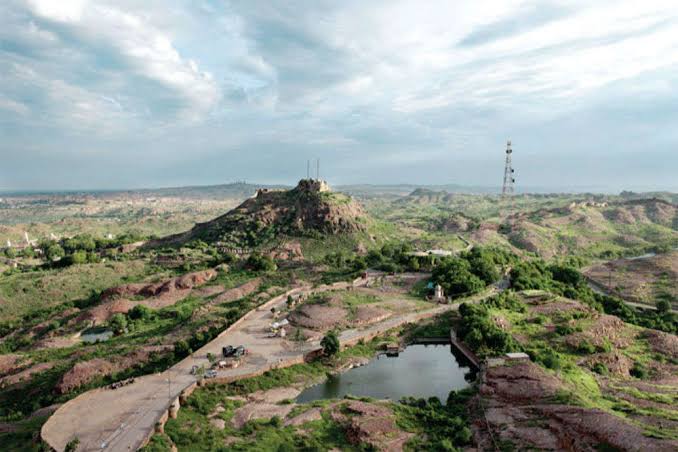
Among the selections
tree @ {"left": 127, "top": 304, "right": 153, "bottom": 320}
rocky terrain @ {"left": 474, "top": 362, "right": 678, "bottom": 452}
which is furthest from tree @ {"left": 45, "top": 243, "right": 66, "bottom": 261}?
rocky terrain @ {"left": 474, "top": 362, "right": 678, "bottom": 452}

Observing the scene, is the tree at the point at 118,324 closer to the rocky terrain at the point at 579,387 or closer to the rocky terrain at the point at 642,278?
the rocky terrain at the point at 579,387


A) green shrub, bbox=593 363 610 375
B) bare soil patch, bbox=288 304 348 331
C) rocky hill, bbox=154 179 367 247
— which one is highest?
rocky hill, bbox=154 179 367 247

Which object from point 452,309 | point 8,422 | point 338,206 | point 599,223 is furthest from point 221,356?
point 599,223

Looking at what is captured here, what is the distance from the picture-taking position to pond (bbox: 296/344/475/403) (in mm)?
37744

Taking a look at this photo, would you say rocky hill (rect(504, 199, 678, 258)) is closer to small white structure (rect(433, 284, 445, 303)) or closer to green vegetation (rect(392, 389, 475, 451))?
small white structure (rect(433, 284, 445, 303))

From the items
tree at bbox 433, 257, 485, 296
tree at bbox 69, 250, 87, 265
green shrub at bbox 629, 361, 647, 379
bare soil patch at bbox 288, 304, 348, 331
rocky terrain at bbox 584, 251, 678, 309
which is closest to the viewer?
green shrub at bbox 629, 361, 647, 379

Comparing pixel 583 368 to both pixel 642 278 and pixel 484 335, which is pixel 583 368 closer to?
pixel 484 335

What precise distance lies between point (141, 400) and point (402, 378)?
72.8 ft

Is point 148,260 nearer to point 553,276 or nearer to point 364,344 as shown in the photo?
point 364,344

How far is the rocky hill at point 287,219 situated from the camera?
321 feet

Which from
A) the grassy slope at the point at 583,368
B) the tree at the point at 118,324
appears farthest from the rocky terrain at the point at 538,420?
the tree at the point at 118,324

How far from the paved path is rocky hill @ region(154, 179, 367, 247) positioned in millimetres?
49917

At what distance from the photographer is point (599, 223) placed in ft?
465

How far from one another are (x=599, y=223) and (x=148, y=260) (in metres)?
134
